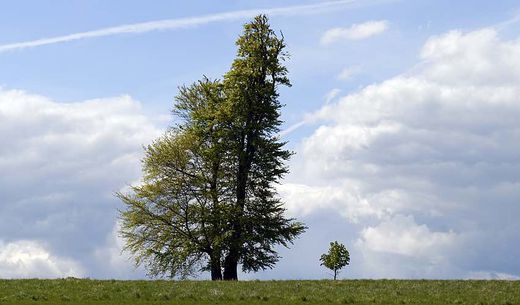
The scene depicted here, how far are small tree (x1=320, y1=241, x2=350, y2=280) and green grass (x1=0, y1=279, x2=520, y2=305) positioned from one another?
27.8 meters

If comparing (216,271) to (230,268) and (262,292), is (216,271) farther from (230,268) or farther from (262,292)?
(262,292)

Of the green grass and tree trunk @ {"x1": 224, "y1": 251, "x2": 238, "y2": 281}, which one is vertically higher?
tree trunk @ {"x1": 224, "y1": 251, "x2": 238, "y2": 281}

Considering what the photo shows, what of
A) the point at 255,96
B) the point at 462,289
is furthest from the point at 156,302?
the point at 255,96

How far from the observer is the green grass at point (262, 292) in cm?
2977

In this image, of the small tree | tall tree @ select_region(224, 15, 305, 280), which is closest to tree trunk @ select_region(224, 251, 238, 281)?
tall tree @ select_region(224, 15, 305, 280)

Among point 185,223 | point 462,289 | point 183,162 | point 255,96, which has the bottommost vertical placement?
point 462,289

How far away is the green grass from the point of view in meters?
29.8

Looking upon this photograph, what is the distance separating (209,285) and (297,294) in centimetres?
601

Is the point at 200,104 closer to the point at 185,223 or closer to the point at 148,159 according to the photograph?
the point at 148,159

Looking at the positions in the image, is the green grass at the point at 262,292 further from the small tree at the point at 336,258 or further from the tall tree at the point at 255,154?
the small tree at the point at 336,258

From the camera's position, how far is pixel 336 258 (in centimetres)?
6512

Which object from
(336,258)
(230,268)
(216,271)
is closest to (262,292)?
(230,268)

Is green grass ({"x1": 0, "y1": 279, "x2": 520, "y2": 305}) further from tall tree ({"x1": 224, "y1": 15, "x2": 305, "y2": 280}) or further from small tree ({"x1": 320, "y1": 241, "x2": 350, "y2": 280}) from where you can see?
small tree ({"x1": 320, "y1": 241, "x2": 350, "y2": 280})

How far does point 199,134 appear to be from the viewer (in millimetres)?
48594
